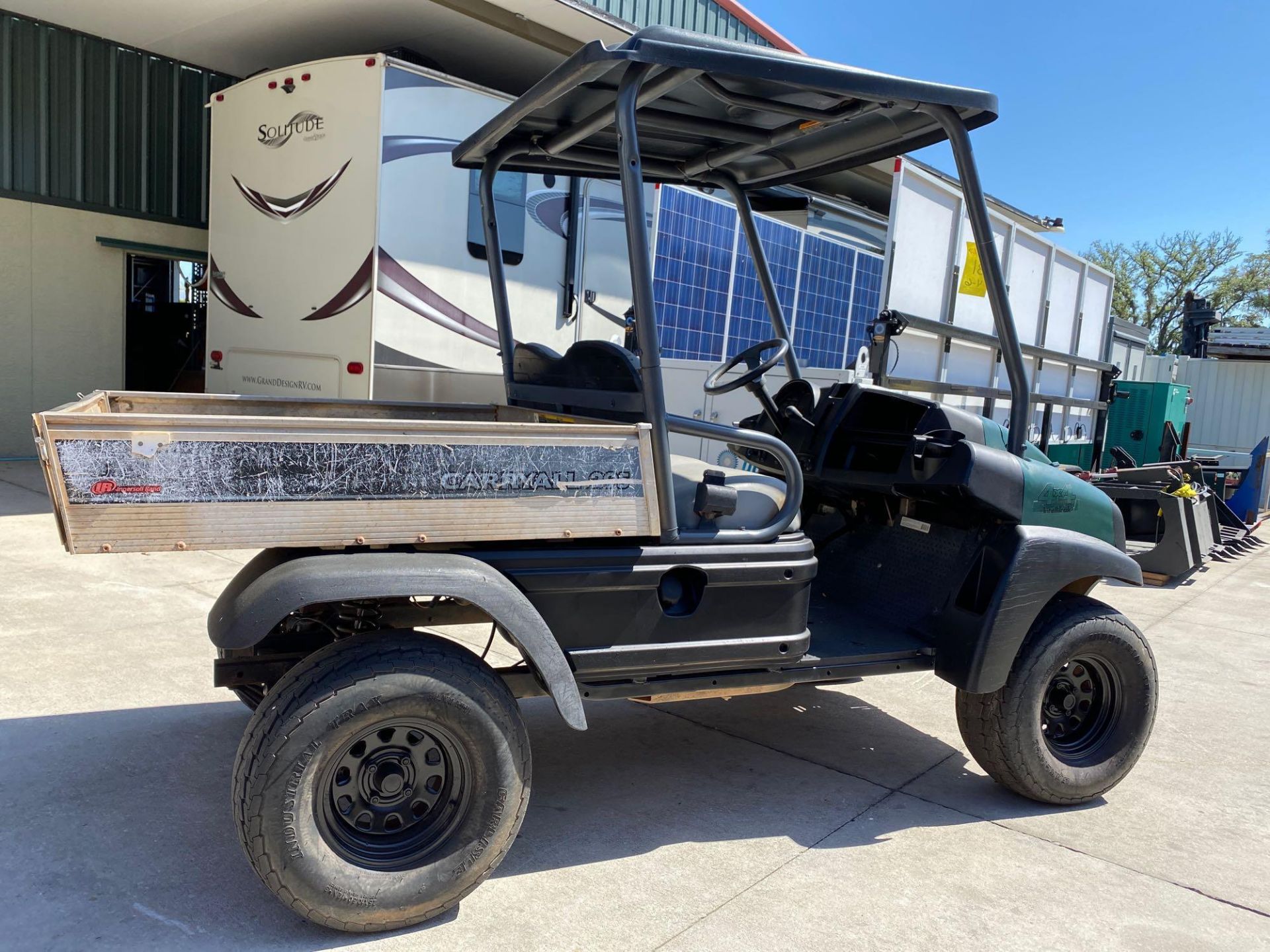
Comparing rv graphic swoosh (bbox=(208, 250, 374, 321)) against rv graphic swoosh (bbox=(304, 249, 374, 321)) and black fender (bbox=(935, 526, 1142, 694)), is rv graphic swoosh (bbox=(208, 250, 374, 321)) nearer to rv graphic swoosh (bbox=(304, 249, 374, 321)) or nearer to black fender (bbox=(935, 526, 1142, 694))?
rv graphic swoosh (bbox=(304, 249, 374, 321))

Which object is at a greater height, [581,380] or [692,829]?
[581,380]

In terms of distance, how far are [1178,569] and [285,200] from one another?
25.6ft

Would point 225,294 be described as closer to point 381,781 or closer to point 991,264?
point 381,781

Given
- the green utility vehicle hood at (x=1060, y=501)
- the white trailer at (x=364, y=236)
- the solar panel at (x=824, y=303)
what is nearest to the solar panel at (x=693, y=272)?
the white trailer at (x=364, y=236)

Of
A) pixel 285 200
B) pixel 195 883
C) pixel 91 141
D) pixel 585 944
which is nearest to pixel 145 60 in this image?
pixel 91 141

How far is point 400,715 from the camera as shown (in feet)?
8.31

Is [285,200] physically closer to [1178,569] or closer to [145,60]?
[145,60]

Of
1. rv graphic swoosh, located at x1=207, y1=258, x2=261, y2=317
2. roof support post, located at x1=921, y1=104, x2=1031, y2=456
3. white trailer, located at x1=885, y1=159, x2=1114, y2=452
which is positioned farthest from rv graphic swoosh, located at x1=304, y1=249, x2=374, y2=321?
roof support post, located at x1=921, y1=104, x2=1031, y2=456

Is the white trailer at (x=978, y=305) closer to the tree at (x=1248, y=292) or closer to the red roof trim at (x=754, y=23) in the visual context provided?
the red roof trim at (x=754, y=23)

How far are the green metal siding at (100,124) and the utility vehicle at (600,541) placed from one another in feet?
24.5

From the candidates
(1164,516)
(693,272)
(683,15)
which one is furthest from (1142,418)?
(683,15)

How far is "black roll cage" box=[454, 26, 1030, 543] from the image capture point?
2.78m

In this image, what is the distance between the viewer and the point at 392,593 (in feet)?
8.08

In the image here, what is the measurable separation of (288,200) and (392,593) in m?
6.00
